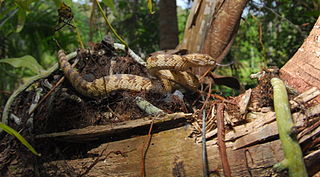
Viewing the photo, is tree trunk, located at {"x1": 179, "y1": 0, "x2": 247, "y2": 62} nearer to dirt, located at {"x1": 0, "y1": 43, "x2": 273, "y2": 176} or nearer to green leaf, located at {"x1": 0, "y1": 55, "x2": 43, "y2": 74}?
dirt, located at {"x1": 0, "y1": 43, "x2": 273, "y2": 176}

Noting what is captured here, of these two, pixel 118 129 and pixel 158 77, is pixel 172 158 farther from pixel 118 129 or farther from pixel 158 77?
pixel 158 77

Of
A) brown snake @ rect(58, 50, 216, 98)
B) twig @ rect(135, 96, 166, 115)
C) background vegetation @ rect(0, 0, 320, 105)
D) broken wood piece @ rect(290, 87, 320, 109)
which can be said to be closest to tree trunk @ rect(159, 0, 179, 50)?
background vegetation @ rect(0, 0, 320, 105)

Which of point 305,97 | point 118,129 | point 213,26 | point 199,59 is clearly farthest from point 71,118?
point 213,26

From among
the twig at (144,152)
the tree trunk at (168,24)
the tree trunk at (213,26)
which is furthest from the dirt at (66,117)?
the tree trunk at (168,24)

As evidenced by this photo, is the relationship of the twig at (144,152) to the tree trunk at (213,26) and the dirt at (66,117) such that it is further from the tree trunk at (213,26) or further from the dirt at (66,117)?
the tree trunk at (213,26)

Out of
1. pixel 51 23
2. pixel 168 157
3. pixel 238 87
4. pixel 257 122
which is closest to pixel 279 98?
pixel 257 122

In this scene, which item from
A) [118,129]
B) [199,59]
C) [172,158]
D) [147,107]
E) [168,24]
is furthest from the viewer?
Answer: [168,24]

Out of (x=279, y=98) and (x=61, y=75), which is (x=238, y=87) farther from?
(x=61, y=75)
